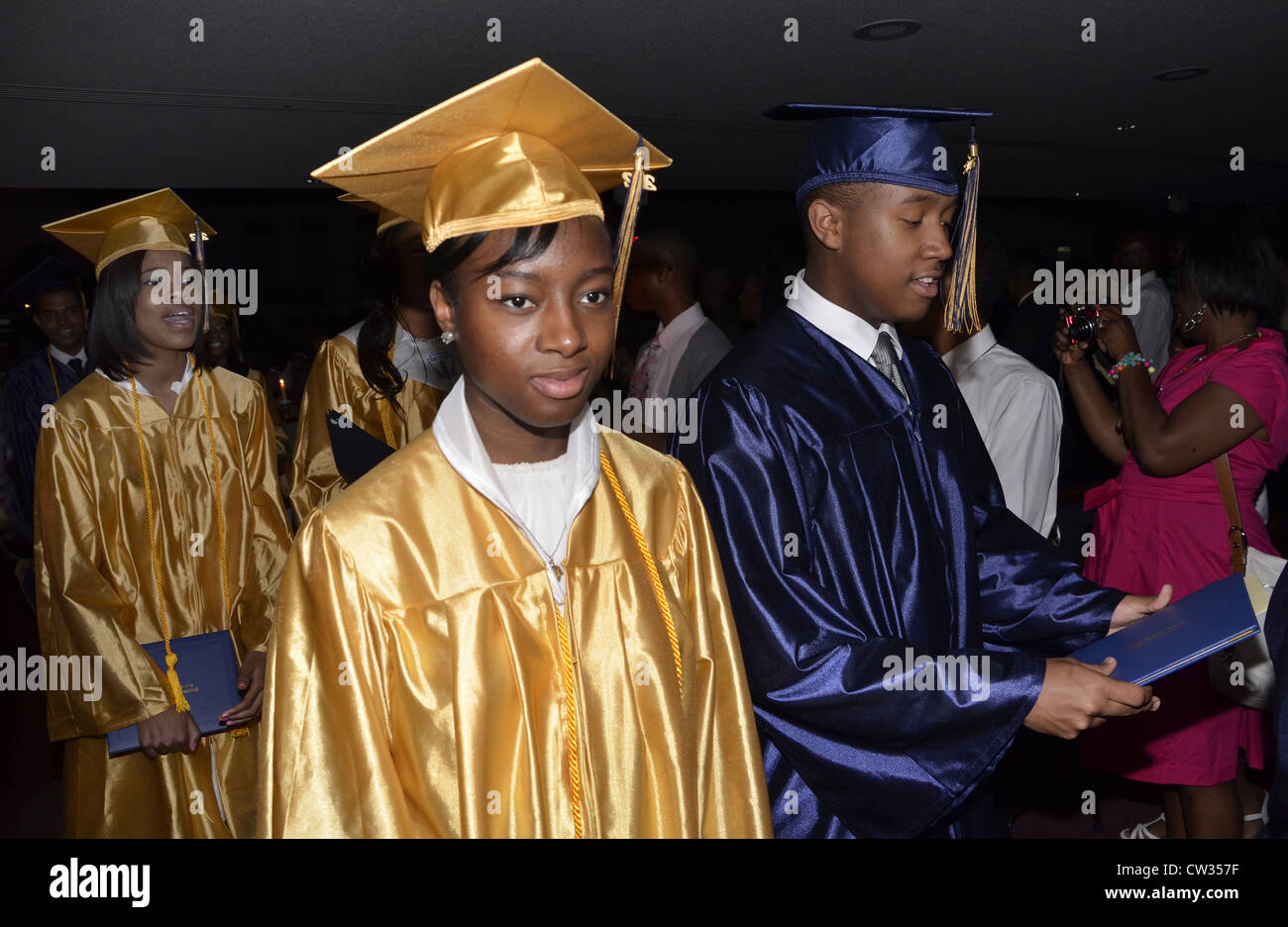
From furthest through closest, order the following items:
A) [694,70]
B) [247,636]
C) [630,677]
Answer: [694,70], [247,636], [630,677]

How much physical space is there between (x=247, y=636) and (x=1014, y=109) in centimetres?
760

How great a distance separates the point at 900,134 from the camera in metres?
1.89

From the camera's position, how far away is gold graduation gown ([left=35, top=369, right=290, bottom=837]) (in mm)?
2537

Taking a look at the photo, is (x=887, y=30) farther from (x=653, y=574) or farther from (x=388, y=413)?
(x=653, y=574)

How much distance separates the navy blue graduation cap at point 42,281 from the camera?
5141 millimetres

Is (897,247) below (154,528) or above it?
above

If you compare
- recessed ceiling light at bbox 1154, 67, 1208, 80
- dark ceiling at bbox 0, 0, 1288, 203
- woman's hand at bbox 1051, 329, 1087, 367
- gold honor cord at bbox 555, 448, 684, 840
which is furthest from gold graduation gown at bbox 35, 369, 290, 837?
recessed ceiling light at bbox 1154, 67, 1208, 80

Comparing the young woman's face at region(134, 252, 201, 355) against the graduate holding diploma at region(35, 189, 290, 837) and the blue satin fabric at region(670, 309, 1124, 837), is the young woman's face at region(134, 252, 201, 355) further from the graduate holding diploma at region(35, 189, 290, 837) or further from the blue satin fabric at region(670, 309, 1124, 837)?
the blue satin fabric at region(670, 309, 1124, 837)

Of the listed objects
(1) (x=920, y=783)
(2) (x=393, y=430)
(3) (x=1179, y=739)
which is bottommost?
(3) (x=1179, y=739)

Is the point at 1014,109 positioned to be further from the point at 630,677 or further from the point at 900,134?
the point at 630,677

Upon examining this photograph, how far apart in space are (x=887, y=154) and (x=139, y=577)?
6.69ft

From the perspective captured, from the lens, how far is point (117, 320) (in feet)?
8.75

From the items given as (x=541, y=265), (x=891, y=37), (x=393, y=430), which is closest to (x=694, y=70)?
(x=891, y=37)

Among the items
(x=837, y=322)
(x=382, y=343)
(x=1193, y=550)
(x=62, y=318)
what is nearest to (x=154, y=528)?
(x=382, y=343)
